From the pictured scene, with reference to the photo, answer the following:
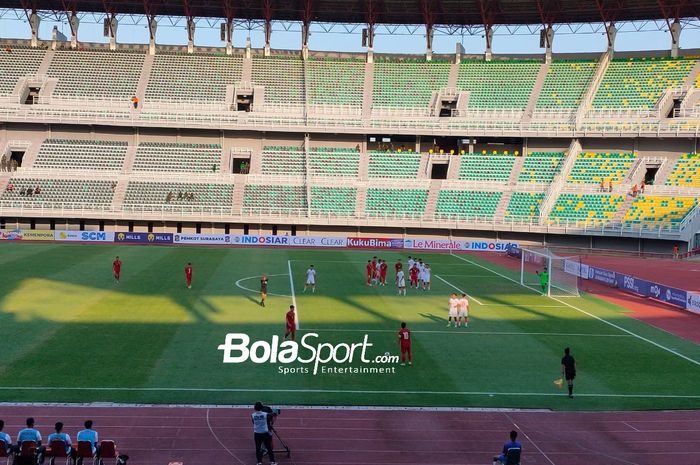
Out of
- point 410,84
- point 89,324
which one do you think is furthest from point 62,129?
point 89,324

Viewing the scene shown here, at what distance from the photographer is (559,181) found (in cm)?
6219

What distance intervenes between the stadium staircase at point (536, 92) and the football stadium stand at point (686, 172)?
42.9 ft

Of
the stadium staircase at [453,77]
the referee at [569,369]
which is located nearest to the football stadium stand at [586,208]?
the stadium staircase at [453,77]

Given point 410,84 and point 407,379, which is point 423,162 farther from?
point 407,379

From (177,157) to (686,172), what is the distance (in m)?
43.4

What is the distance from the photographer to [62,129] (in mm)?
66438

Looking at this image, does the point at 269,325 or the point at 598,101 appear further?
the point at 598,101

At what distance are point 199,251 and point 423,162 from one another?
80.4ft

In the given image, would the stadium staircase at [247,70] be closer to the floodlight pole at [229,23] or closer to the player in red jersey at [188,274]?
the floodlight pole at [229,23]

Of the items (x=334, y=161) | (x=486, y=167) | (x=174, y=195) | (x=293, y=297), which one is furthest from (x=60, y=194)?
(x=486, y=167)

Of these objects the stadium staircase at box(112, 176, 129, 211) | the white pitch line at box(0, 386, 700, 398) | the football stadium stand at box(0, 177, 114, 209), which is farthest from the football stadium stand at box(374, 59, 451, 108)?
the white pitch line at box(0, 386, 700, 398)

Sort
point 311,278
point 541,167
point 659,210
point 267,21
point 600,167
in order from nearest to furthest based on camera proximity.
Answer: point 311,278
point 659,210
point 600,167
point 541,167
point 267,21

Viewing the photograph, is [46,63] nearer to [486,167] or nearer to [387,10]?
[387,10]

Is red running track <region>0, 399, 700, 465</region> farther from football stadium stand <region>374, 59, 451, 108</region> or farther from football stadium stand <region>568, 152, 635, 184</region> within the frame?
football stadium stand <region>374, 59, 451, 108</region>
